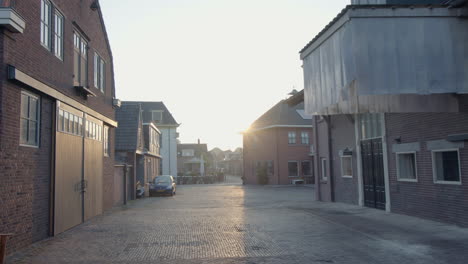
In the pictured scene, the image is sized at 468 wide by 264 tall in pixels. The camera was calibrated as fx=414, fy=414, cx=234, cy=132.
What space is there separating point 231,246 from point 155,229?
3573mm

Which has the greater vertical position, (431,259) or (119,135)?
(119,135)

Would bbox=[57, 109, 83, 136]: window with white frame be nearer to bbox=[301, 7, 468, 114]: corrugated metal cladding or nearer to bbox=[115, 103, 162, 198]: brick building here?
bbox=[301, 7, 468, 114]: corrugated metal cladding

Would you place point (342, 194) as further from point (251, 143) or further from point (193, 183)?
point (193, 183)

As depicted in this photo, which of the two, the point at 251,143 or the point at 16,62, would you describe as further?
the point at 251,143

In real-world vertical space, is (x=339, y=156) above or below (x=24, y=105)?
below

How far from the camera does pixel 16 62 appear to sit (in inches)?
348

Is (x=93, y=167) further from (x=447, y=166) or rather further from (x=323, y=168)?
(x=447, y=166)

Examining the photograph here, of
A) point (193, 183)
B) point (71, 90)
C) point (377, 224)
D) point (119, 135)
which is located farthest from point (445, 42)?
point (193, 183)

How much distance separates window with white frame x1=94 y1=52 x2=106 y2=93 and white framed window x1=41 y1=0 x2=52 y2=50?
16.9 ft

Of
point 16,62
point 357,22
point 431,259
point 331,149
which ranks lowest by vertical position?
point 431,259

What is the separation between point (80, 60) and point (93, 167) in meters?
3.83

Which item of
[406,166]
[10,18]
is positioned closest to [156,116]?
[406,166]

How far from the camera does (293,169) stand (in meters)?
41.3

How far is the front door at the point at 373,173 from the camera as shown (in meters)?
15.4
